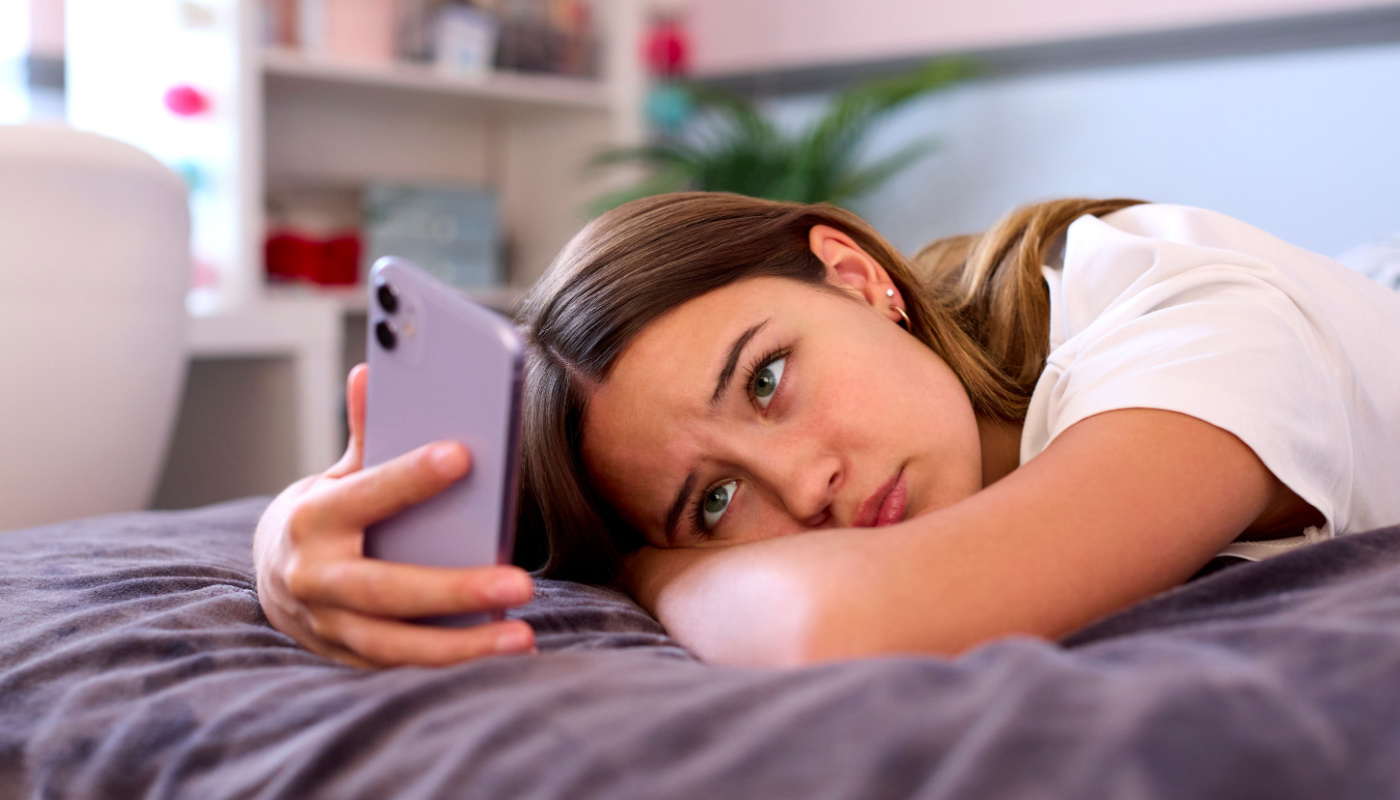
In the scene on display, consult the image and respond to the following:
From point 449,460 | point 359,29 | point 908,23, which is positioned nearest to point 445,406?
point 449,460

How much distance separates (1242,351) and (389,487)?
1.72 feet

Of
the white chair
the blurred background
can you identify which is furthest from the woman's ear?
the blurred background

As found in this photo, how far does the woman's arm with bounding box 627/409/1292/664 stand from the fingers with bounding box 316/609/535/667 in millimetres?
124

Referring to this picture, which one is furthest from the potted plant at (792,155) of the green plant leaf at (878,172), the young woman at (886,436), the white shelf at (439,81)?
the young woman at (886,436)

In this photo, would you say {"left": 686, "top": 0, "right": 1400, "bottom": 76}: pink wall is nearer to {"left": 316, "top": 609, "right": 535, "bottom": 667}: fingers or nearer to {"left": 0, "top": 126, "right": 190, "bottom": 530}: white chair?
{"left": 0, "top": 126, "right": 190, "bottom": 530}: white chair

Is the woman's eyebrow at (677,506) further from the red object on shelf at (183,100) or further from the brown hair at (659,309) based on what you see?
the red object on shelf at (183,100)

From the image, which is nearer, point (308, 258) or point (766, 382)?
point (766, 382)

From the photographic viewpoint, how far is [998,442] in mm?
907

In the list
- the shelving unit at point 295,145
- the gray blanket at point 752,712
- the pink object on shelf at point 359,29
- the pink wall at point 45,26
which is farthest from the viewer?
the pink object on shelf at point 359,29

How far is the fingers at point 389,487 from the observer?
55 centimetres

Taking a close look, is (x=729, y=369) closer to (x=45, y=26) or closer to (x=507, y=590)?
(x=507, y=590)

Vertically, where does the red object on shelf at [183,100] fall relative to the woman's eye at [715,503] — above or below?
above

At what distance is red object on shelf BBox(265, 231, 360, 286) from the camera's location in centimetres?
251

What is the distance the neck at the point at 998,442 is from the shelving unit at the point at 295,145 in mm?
649
